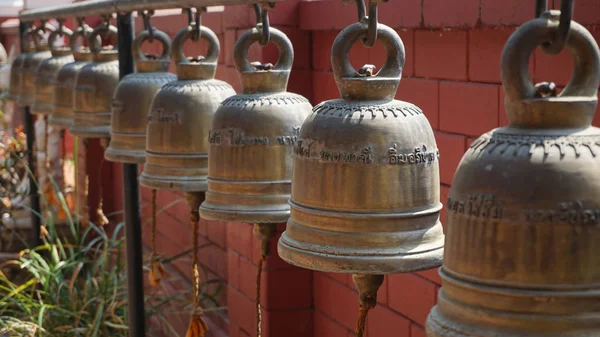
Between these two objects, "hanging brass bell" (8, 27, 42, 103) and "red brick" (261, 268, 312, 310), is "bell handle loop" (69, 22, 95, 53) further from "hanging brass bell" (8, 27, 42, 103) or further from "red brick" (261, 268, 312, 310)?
"red brick" (261, 268, 312, 310)

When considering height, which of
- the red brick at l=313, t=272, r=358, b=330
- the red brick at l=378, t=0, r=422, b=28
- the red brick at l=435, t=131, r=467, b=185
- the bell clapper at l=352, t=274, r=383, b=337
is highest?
the red brick at l=378, t=0, r=422, b=28

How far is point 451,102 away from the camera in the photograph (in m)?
2.40

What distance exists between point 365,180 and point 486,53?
97 cm

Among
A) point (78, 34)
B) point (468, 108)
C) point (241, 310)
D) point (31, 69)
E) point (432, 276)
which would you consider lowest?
point (241, 310)

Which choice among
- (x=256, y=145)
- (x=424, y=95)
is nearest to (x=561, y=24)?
(x=256, y=145)

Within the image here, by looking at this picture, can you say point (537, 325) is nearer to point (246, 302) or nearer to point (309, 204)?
point (309, 204)

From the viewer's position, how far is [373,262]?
4.42 feet

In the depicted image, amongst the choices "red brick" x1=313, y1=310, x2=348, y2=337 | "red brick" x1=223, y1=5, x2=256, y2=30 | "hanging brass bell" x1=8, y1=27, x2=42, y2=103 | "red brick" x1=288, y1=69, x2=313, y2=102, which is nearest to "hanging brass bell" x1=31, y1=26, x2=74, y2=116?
"hanging brass bell" x1=8, y1=27, x2=42, y2=103

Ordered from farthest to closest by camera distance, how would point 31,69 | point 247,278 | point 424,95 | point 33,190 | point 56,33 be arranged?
point 33,190
point 31,69
point 247,278
point 56,33
point 424,95

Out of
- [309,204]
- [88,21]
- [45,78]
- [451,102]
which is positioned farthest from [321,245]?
[88,21]

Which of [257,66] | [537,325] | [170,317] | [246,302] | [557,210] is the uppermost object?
[257,66]

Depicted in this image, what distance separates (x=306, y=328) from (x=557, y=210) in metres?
2.49

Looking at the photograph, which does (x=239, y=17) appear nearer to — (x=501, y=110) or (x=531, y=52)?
(x=501, y=110)

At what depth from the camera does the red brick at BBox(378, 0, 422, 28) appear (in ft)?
8.14
